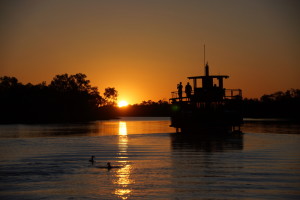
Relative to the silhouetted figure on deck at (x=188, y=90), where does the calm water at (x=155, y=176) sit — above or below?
below

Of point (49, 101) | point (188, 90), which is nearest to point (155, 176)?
point (188, 90)

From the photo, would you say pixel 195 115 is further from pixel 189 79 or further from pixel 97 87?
pixel 97 87

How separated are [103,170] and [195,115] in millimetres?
28629

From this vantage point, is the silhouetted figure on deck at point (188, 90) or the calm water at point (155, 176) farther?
the silhouetted figure on deck at point (188, 90)

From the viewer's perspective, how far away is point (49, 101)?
15725 cm

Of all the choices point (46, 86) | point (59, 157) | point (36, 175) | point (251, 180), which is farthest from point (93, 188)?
point (46, 86)

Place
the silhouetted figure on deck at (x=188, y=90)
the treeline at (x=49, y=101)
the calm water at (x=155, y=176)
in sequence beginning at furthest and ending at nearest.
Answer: the treeline at (x=49, y=101)
the silhouetted figure on deck at (x=188, y=90)
the calm water at (x=155, y=176)

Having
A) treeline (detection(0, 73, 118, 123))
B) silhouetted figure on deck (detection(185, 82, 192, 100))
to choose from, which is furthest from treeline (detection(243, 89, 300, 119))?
silhouetted figure on deck (detection(185, 82, 192, 100))

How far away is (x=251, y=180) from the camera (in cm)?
1914

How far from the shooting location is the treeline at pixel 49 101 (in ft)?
466

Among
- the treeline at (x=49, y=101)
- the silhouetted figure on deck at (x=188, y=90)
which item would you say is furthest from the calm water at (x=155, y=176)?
the treeline at (x=49, y=101)

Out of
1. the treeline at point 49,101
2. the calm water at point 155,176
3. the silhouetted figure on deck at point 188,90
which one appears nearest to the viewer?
the calm water at point 155,176

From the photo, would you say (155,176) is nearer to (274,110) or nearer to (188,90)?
(188,90)

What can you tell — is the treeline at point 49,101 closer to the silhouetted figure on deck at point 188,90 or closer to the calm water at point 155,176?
the silhouetted figure on deck at point 188,90
